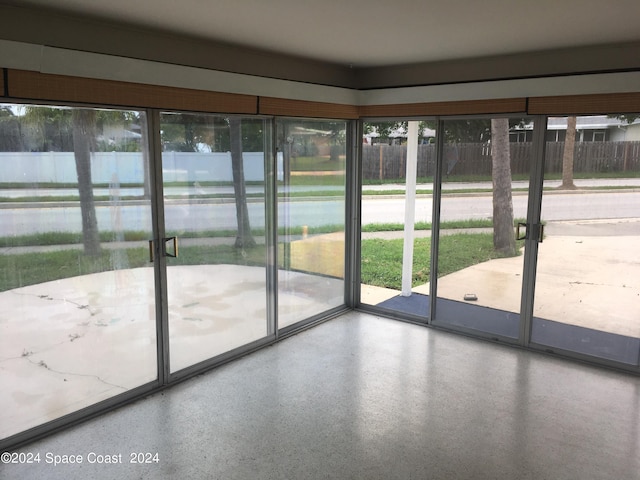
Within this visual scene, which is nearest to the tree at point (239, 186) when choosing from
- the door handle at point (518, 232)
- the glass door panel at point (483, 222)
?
the glass door panel at point (483, 222)

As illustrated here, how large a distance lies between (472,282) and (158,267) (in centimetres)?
296

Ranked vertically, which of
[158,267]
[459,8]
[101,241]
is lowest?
[158,267]

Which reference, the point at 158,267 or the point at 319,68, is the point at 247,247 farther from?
the point at 319,68

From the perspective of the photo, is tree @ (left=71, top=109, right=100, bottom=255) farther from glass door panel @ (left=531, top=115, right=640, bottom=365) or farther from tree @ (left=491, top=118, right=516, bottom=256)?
glass door panel @ (left=531, top=115, right=640, bottom=365)

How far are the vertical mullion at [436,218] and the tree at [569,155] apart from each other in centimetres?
108

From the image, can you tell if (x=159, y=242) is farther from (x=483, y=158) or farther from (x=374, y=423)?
(x=483, y=158)

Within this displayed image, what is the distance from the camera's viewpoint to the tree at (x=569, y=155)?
167 inches

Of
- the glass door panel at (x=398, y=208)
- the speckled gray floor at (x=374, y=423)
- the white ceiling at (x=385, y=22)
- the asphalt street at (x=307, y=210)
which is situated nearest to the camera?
the white ceiling at (x=385, y=22)

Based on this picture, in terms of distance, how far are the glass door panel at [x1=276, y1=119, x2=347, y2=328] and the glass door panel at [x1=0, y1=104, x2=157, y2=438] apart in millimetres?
1473

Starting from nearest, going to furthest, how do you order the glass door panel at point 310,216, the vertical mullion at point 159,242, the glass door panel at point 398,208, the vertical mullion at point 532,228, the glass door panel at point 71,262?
the glass door panel at point 71,262, the vertical mullion at point 159,242, the vertical mullion at point 532,228, the glass door panel at point 310,216, the glass door panel at point 398,208

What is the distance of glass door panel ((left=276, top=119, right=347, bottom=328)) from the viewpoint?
4.80 metres

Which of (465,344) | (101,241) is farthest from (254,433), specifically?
(465,344)

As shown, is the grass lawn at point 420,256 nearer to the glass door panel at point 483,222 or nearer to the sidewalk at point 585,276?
the glass door panel at point 483,222

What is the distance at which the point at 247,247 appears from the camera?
4.45m
